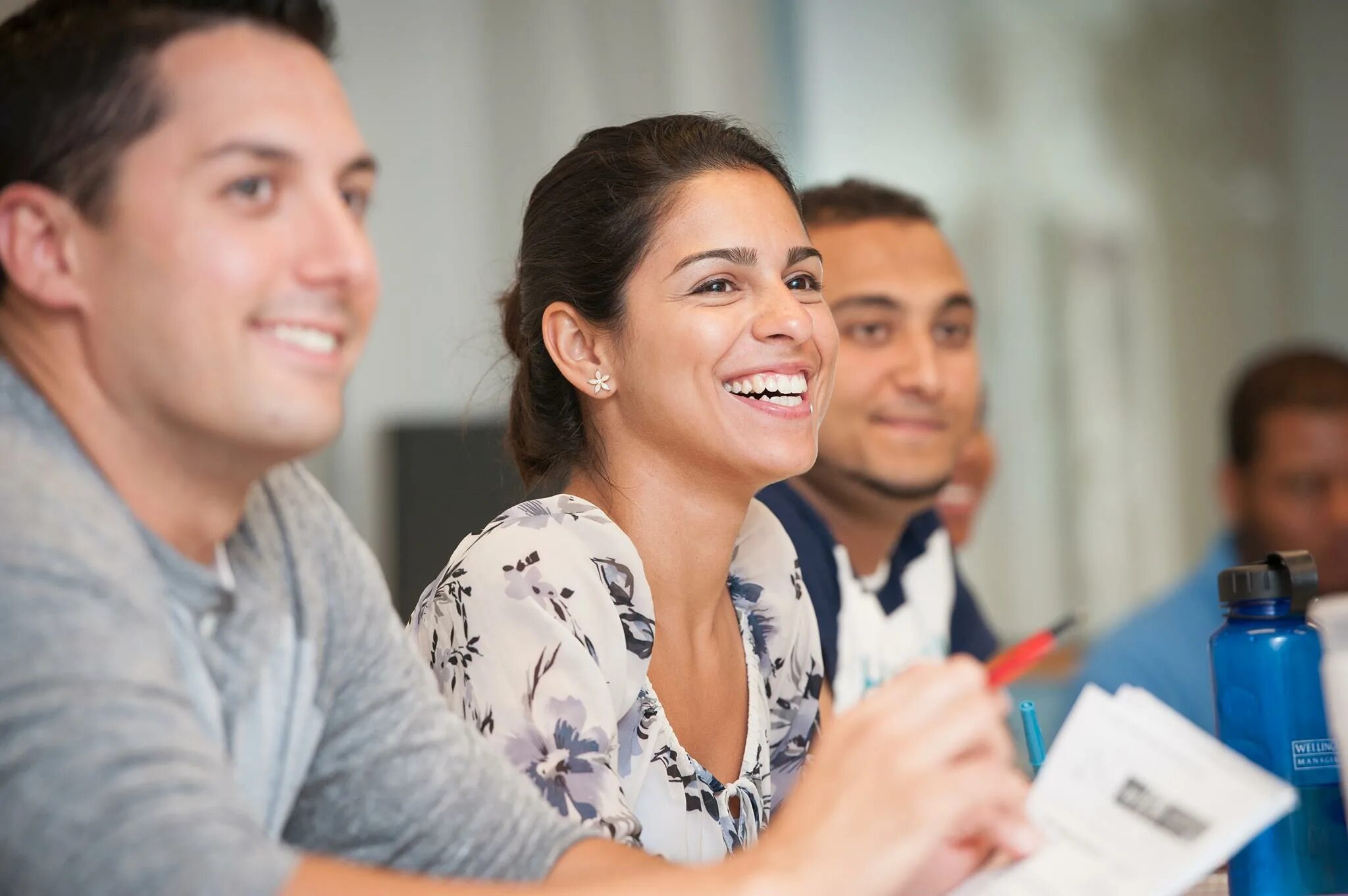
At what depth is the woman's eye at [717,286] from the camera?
1.33m

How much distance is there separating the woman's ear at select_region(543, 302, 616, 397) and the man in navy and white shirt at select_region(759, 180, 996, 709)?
0.48 m

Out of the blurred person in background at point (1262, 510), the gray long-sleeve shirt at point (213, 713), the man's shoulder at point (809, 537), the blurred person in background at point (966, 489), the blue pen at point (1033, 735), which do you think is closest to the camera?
the gray long-sleeve shirt at point (213, 713)

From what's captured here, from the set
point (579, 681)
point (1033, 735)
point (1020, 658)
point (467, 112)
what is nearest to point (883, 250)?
point (1033, 735)

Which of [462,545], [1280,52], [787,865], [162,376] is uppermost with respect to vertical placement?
[1280,52]

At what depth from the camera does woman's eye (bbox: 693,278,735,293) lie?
133 centimetres

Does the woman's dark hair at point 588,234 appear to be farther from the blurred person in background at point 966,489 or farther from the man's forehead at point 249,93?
the blurred person in background at point 966,489

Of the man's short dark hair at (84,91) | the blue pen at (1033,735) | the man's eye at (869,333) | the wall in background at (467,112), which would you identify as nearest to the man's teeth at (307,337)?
the man's short dark hair at (84,91)

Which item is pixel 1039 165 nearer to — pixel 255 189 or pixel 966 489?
pixel 966 489

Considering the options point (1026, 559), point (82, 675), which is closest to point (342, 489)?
point (1026, 559)

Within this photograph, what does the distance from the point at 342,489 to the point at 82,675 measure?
2737 mm

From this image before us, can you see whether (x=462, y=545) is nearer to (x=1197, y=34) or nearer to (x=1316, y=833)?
(x=1316, y=833)

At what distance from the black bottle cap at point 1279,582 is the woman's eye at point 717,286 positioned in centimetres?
50

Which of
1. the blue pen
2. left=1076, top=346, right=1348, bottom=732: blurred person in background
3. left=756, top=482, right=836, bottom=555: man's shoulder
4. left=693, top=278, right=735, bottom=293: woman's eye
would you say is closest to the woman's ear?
left=693, top=278, right=735, bottom=293: woman's eye

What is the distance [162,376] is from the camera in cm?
75
